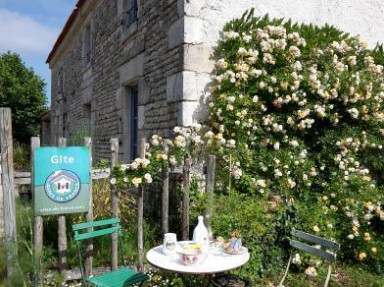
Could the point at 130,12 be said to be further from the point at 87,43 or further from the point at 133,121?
the point at 87,43

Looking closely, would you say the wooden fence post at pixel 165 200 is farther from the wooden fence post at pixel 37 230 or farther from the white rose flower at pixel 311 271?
the white rose flower at pixel 311 271

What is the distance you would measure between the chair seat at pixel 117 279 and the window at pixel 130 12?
508cm

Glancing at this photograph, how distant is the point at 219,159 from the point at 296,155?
103 cm

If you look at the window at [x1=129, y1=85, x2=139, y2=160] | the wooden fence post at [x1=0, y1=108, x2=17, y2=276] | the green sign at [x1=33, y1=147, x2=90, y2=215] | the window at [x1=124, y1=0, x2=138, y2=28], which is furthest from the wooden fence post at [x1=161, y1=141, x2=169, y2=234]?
the window at [x1=124, y1=0, x2=138, y2=28]

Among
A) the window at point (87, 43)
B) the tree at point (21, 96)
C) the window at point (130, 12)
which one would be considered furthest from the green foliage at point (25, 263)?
the tree at point (21, 96)

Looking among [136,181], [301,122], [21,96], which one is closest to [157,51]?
[301,122]

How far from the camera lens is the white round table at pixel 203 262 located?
2609 mm

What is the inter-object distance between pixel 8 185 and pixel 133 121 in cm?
375

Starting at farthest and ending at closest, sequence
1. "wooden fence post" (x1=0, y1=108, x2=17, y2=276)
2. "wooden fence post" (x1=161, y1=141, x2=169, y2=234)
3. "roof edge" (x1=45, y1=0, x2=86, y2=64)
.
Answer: "roof edge" (x1=45, y1=0, x2=86, y2=64), "wooden fence post" (x1=161, y1=141, x2=169, y2=234), "wooden fence post" (x1=0, y1=108, x2=17, y2=276)

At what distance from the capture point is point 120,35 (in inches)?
285

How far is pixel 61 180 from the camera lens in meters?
3.41

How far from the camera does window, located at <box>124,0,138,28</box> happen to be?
698 cm

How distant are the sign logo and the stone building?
1.73 meters

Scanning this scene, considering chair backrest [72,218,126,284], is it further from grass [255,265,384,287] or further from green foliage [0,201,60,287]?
grass [255,265,384,287]
